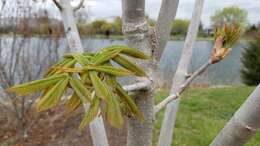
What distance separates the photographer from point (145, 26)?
0.74 metres

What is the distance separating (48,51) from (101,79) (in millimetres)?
5678

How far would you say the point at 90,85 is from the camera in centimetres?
54

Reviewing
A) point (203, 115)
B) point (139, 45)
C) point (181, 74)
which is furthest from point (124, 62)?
point (203, 115)

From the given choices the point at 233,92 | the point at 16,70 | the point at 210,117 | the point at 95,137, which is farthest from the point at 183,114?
the point at 95,137

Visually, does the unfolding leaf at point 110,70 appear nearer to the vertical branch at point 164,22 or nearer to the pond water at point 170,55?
the vertical branch at point 164,22

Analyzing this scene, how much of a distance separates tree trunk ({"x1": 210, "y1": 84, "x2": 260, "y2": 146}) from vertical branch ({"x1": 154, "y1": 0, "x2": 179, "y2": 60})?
24 cm

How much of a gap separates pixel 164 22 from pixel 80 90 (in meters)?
0.40

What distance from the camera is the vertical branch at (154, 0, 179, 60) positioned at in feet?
2.64

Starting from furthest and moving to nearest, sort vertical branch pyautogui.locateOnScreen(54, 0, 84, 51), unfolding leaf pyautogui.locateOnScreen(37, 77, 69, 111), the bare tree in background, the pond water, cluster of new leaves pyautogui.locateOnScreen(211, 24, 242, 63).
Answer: the pond water < the bare tree in background < vertical branch pyautogui.locateOnScreen(54, 0, 84, 51) < cluster of new leaves pyautogui.locateOnScreen(211, 24, 242, 63) < unfolding leaf pyautogui.locateOnScreen(37, 77, 69, 111)

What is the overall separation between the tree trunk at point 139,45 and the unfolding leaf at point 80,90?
0.22 m

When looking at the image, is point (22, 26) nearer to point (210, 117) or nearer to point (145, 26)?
point (210, 117)

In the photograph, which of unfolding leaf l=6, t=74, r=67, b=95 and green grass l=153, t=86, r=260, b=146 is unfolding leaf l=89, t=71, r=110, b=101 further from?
green grass l=153, t=86, r=260, b=146

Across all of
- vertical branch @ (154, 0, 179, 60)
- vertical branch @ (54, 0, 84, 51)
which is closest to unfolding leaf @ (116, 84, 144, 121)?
vertical branch @ (154, 0, 179, 60)

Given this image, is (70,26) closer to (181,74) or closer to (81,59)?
(181,74)
